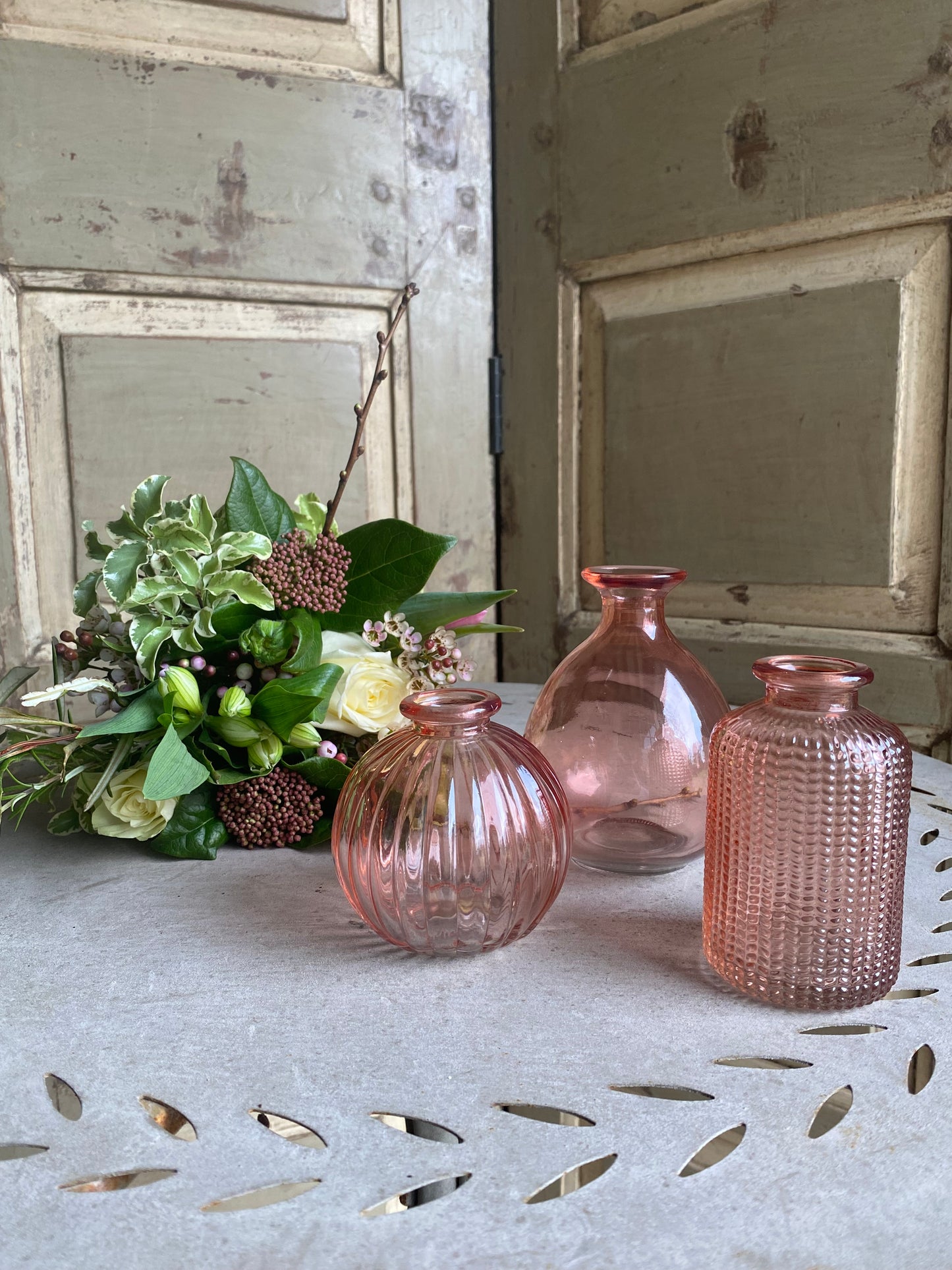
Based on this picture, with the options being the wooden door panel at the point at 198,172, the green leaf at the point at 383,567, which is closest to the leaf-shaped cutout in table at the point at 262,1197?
the green leaf at the point at 383,567

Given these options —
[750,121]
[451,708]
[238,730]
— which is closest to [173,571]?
[238,730]

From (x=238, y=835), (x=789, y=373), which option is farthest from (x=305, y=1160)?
(x=789, y=373)

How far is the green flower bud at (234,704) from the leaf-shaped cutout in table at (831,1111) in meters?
0.42

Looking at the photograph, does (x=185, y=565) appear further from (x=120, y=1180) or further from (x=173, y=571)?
(x=120, y=1180)

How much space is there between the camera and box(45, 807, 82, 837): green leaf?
71cm

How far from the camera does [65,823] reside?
71 centimetres

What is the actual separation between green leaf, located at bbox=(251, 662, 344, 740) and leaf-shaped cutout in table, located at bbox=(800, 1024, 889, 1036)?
14.1 inches

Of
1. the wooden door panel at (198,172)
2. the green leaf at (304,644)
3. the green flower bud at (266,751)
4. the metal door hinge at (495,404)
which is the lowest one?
the green flower bud at (266,751)

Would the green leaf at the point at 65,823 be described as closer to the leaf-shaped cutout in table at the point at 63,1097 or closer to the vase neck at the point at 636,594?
the leaf-shaped cutout in table at the point at 63,1097

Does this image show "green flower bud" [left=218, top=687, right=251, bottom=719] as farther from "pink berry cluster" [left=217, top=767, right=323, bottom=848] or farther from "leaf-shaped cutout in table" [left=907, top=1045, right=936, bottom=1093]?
"leaf-shaped cutout in table" [left=907, top=1045, right=936, bottom=1093]

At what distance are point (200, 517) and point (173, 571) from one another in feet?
0.13

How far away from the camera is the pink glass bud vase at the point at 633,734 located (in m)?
0.63

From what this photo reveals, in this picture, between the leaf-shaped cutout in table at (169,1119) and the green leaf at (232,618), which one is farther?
the green leaf at (232,618)

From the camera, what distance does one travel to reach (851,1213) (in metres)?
0.35
